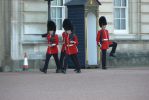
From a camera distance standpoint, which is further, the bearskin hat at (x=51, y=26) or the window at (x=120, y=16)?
the window at (x=120, y=16)

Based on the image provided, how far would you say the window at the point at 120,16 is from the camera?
26853 mm

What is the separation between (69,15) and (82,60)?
60.3 inches

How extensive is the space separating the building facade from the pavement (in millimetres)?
3167

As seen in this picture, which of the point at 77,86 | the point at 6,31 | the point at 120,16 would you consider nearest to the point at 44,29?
the point at 6,31

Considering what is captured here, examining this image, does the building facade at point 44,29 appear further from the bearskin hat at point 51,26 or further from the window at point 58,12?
the bearskin hat at point 51,26

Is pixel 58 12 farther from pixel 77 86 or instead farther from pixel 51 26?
pixel 77 86

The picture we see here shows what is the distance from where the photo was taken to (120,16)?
88.4ft

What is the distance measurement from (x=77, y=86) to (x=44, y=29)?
795 centimetres

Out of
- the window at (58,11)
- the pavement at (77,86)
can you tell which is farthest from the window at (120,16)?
the pavement at (77,86)

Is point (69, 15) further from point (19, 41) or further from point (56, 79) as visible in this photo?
point (56, 79)

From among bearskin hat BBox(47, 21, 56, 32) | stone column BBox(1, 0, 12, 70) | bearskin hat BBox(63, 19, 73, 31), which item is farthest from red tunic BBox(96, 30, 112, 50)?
stone column BBox(1, 0, 12, 70)

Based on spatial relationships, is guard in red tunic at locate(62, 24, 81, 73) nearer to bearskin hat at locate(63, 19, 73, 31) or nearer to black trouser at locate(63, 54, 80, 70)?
black trouser at locate(63, 54, 80, 70)

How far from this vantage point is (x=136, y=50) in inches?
1049

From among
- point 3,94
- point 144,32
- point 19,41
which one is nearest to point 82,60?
point 19,41
